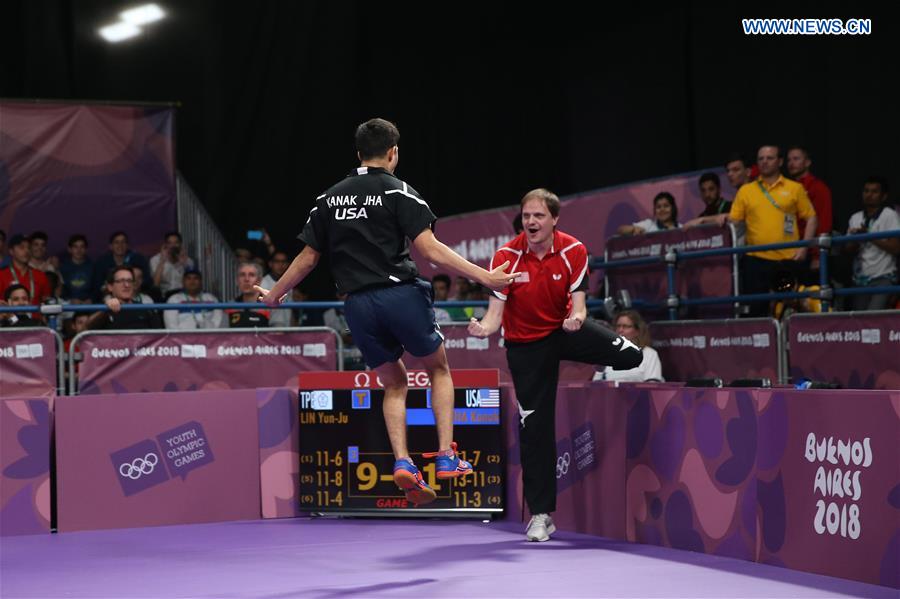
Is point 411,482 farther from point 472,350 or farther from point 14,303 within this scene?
point 14,303

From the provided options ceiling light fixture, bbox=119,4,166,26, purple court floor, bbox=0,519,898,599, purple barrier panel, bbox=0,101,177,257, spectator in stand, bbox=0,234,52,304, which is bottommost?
purple court floor, bbox=0,519,898,599

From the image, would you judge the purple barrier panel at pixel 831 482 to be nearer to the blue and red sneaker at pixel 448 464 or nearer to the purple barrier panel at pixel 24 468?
the blue and red sneaker at pixel 448 464

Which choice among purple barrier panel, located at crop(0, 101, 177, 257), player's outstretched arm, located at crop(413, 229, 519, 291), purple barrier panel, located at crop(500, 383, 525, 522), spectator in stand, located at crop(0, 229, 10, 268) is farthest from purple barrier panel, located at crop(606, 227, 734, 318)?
purple barrier panel, located at crop(0, 101, 177, 257)

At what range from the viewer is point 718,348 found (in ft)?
30.5

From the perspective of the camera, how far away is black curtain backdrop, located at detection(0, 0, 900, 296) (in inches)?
589

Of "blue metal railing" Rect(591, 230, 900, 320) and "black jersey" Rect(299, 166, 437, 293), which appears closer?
"black jersey" Rect(299, 166, 437, 293)

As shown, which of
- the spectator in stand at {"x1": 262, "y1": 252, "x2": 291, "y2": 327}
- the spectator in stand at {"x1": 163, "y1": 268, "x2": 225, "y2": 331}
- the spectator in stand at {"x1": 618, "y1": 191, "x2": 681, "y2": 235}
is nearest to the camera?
the spectator in stand at {"x1": 618, "y1": 191, "x2": 681, "y2": 235}

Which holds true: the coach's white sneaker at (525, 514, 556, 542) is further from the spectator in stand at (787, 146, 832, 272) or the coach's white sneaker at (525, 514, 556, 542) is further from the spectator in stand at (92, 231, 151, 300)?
the spectator in stand at (92, 231, 151, 300)

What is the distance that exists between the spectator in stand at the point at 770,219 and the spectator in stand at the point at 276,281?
443 cm

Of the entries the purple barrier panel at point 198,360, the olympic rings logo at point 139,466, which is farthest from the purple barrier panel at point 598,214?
the olympic rings logo at point 139,466

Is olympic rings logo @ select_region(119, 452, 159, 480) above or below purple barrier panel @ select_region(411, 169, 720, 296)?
below

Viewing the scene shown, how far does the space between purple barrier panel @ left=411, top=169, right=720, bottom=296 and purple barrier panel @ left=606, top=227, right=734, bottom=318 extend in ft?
2.76

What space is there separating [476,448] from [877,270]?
4281 millimetres
